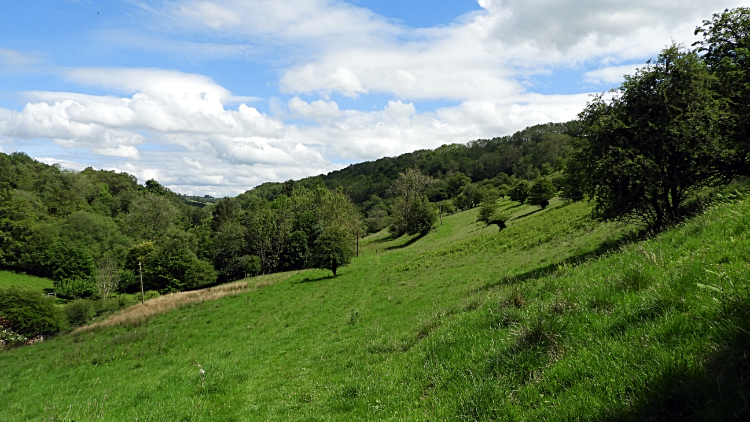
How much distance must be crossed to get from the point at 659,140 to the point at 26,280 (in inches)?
4363

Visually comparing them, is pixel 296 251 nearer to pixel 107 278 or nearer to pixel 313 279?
pixel 313 279

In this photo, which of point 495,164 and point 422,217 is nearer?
point 422,217

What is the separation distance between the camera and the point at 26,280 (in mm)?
75250

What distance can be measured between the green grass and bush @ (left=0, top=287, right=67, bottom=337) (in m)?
46.7

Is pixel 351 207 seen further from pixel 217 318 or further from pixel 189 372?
pixel 189 372

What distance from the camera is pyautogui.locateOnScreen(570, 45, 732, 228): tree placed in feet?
45.5

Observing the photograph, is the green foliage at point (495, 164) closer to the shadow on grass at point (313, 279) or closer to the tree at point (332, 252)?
the tree at point (332, 252)

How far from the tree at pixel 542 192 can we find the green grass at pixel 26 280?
101m

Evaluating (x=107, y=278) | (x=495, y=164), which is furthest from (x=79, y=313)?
(x=495, y=164)

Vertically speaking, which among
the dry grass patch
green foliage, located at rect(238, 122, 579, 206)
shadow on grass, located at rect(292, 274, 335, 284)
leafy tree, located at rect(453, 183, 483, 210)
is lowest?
the dry grass patch

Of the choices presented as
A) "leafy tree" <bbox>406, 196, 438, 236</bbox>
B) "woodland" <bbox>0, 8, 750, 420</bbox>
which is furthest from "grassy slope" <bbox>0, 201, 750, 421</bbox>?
"leafy tree" <bbox>406, 196, 438, 236</bbox>

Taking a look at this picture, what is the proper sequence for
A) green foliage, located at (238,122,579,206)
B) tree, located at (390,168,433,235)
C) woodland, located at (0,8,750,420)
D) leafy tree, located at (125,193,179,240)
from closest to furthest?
1. woodland, located at (0,8,750,420)
2. tree, located at (390,168,433,235)
3. leafy tree, located at (125,193,179,240)
4. green foliage, located at (238,122,579,206)

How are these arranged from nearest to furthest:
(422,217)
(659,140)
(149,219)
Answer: (659,140) → (422,217) → (149,219)

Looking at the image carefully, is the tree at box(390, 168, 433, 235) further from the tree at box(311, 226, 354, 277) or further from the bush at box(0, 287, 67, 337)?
the bush at box(0, 287, 67, 337)
